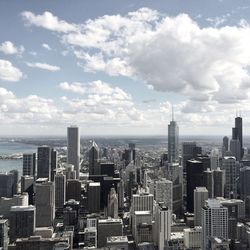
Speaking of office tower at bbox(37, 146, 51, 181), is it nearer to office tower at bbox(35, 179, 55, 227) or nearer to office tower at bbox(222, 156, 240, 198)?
office tower at bbox(35, 179, 55, 227)

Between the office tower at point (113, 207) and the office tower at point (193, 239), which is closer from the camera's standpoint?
the office tower at point (193, 239)

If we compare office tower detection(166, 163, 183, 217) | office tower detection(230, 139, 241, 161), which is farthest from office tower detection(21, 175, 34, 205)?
office tower detection(230, 139, 241, 161)

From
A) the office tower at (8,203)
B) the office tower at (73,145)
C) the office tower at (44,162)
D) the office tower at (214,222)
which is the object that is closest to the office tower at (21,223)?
the office tower at (8,203)

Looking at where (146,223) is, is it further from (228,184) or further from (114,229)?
(228,184)

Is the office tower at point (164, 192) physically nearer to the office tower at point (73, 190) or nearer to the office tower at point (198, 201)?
the office tower at point (198, 201)

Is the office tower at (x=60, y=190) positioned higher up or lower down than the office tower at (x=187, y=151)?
lower down

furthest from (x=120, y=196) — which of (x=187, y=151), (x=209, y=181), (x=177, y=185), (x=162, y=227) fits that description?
(x=187, y=151)

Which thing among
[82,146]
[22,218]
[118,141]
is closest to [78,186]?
[22,218]
